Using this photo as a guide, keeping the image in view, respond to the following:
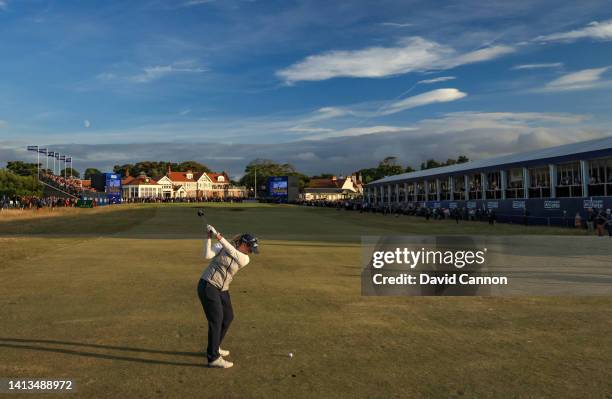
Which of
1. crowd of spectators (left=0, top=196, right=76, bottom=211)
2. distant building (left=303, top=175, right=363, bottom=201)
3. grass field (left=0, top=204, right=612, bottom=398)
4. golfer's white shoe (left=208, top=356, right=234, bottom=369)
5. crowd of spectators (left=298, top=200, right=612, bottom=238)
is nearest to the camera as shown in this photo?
grass field (left=0, top=204, right=612, bottom=398)

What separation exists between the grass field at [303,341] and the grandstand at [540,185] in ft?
100

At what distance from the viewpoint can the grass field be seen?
585 centimetres

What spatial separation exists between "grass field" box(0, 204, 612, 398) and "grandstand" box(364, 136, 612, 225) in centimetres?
3052

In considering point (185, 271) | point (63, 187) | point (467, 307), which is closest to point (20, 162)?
point (63, 187)

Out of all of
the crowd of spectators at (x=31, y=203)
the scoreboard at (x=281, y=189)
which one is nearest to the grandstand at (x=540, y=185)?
the crowd of spectators at (x=31, y=203)

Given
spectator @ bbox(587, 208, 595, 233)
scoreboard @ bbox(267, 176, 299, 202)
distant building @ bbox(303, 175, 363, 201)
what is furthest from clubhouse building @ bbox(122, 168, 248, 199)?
spectator @ bbox(587, 208, 595, 233)

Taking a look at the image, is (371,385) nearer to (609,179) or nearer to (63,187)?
(609,179)

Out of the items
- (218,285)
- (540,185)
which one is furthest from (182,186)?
(218,285)

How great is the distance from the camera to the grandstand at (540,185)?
36.8m

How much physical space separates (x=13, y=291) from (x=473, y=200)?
48.9 m

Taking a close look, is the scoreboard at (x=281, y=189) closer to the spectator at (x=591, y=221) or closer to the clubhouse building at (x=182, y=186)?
the clubhouse building at (x=182, y=186)

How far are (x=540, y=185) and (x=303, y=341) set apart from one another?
136ft

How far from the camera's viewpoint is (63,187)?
91938 millimetres

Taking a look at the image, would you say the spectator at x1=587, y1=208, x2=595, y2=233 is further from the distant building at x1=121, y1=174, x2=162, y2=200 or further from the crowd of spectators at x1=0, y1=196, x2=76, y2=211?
the distant building at x1=121, y1=174, x2=162, y2=200
